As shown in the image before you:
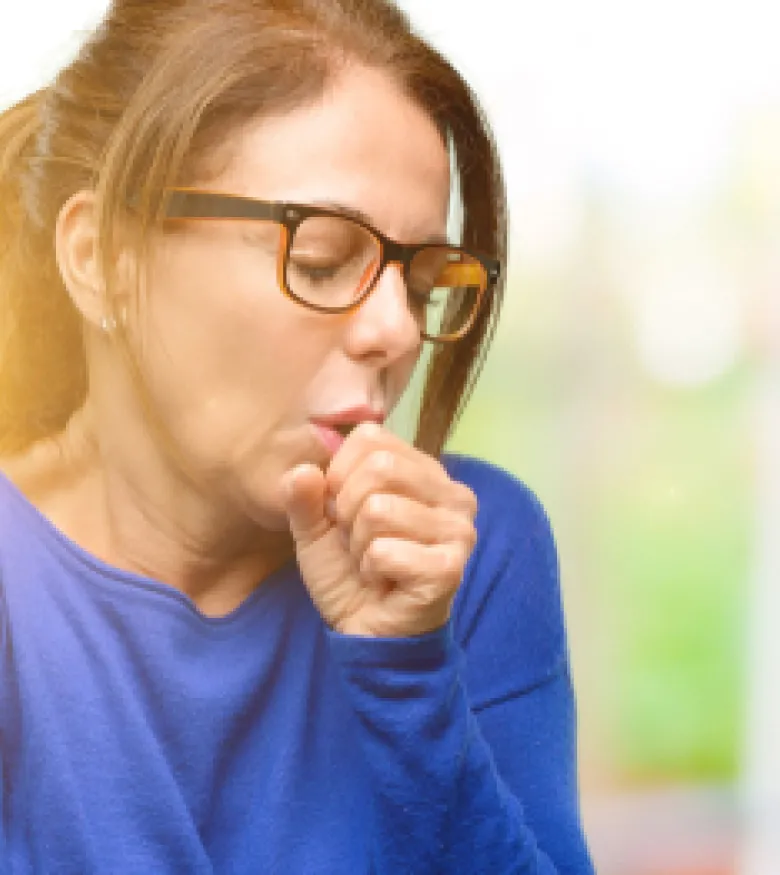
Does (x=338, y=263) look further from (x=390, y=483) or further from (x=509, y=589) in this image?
(x=509, y=589)

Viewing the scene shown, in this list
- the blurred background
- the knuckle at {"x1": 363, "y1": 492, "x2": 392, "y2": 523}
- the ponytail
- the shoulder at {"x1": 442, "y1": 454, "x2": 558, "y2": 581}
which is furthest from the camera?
the blurred background

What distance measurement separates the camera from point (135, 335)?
0.82 m

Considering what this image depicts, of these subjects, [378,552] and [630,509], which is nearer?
[378,552]

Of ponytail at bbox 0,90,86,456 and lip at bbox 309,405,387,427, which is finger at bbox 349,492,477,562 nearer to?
lip at bbox 309,405,387,427

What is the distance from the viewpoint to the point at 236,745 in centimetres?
86

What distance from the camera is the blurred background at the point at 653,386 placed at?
3.69 feet

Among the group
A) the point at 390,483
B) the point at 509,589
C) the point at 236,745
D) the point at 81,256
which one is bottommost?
the point at 236,745

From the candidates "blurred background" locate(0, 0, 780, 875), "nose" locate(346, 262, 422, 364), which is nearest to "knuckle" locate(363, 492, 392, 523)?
"nose" locate(346, 262, 422, 364)

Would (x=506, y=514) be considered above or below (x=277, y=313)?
below

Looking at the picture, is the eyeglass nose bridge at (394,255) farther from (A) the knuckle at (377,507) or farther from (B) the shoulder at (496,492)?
(B) the shoulder at (496,492)

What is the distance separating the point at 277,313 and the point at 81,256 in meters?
0.15

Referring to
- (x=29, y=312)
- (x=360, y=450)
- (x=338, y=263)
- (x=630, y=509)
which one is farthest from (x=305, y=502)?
(x=630, y=509)

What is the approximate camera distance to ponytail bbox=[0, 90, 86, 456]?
0.88 meters

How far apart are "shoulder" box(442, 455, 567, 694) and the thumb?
170mm
